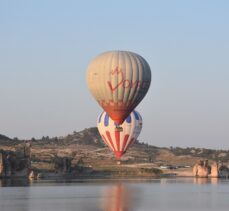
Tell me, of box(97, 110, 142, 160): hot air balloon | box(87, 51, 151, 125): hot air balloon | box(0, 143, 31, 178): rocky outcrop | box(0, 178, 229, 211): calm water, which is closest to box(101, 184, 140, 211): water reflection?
box(0, 178, 229, 211): calm water

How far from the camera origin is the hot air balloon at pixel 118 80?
8569 centimetres

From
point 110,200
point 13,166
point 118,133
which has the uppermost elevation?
point 118,133

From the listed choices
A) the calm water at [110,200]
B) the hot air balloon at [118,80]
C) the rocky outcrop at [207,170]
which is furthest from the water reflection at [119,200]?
the rocky outcrop at [207,170]

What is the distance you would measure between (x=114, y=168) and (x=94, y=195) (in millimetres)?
89911

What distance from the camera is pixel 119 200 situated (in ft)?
262

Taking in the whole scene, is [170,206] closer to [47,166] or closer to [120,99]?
[120,99]

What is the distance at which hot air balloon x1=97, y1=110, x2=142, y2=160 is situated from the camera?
102 m

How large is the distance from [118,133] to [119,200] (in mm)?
22161

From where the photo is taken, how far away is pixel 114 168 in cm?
17788

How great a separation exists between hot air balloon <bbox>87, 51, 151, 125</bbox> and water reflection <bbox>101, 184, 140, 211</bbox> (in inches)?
327

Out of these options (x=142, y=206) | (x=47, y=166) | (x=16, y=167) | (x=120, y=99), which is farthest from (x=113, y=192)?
(x=47, y=166)

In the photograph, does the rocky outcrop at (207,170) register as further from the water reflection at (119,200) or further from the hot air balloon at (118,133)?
the water reflection at (119,200)

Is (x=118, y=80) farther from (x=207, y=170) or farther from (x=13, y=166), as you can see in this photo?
(x=207, y=170)

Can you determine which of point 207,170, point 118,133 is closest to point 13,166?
point 207,170
